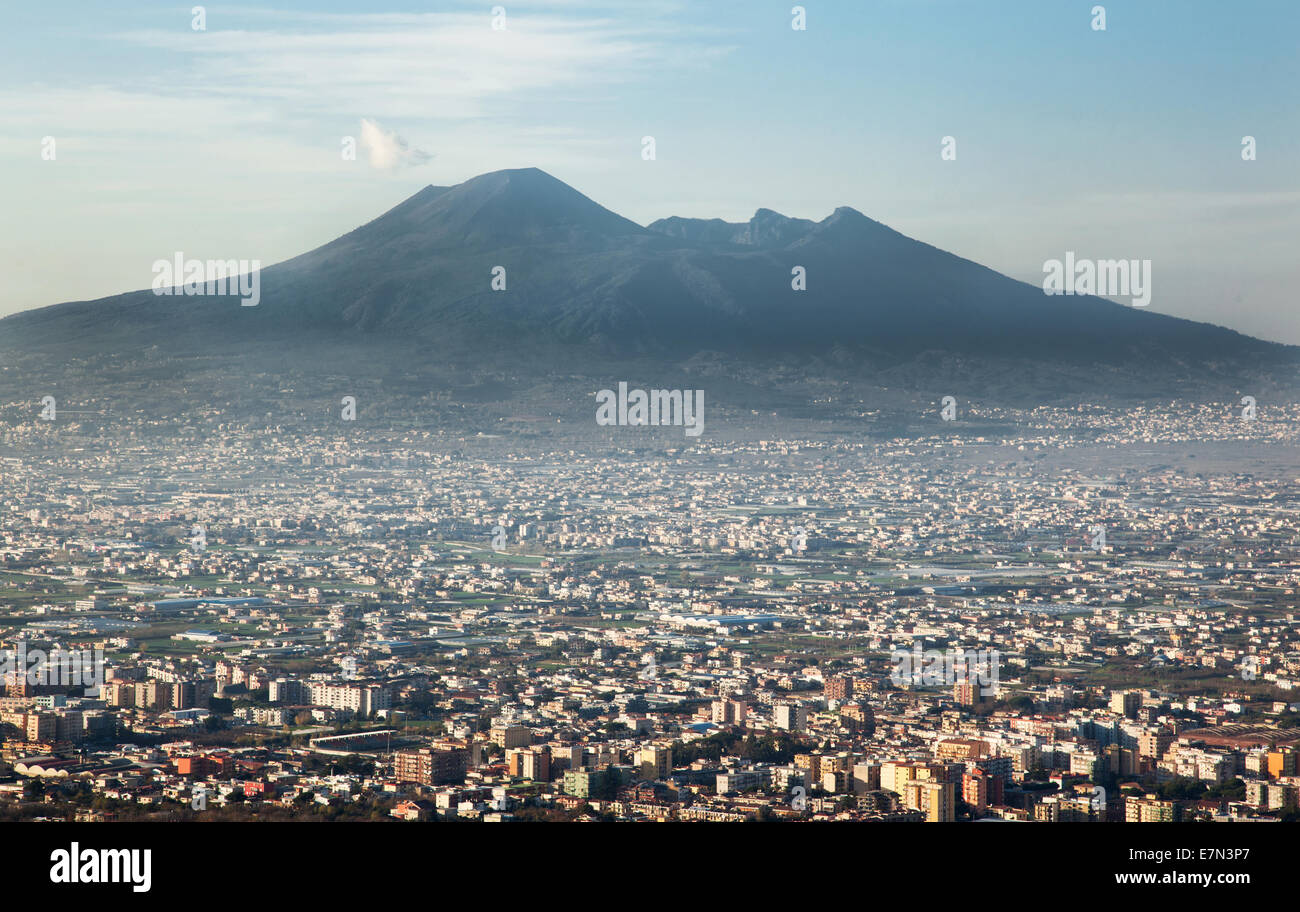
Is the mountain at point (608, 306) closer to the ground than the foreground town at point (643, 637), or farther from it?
farther from it

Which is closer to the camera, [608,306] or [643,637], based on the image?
[643,637]

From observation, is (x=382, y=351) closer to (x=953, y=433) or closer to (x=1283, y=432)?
(x=953, y=433)

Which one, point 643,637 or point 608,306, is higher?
point 608,306

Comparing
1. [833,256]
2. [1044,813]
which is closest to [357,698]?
[1044,813]

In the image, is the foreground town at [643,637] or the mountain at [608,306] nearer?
the foreground town at [643,637]
